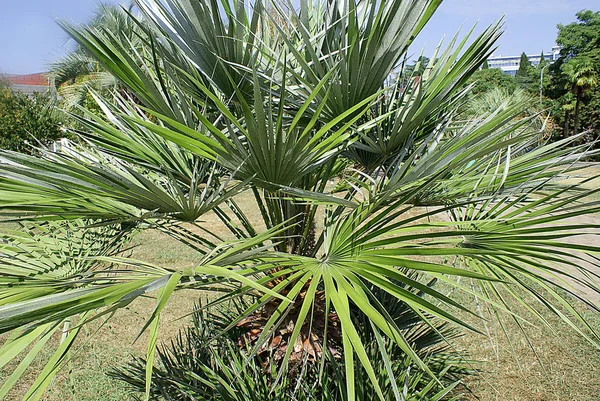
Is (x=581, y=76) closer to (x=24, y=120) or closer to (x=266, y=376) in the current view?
(x=24, y=120)

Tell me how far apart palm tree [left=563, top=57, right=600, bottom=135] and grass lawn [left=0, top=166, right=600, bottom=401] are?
79.4ft

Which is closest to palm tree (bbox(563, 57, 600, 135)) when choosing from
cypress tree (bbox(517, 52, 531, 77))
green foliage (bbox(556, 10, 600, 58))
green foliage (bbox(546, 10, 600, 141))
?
green foliage (bbox(546, 10, 600, 141))

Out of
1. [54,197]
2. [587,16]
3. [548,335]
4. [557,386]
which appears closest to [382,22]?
[54,197]

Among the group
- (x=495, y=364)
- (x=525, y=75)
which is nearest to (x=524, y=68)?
(x=525, y=75)

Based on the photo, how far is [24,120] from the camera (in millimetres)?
10945

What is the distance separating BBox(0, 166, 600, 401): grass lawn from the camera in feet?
9.70

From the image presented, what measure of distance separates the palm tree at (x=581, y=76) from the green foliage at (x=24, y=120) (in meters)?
24.2

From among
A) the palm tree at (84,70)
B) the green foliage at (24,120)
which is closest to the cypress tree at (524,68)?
the palm tree at (84,70)

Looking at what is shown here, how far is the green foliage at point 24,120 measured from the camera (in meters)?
10.9

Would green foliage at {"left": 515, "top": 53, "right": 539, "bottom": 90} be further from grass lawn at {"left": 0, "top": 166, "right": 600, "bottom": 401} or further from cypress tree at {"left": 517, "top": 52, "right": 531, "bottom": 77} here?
grass lawn at {"left": 0, "top": 166, "right": 600, "bottom": 401}

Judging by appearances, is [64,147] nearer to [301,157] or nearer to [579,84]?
[301,157]

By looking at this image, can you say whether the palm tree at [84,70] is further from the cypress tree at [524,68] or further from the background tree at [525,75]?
the cypress tree at [524,68]

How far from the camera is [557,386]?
302 centimetres

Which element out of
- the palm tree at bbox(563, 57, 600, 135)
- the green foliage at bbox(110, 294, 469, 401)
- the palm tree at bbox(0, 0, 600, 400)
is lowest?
Answer: the green foliage at bbox(110, 294, 469, 401)
